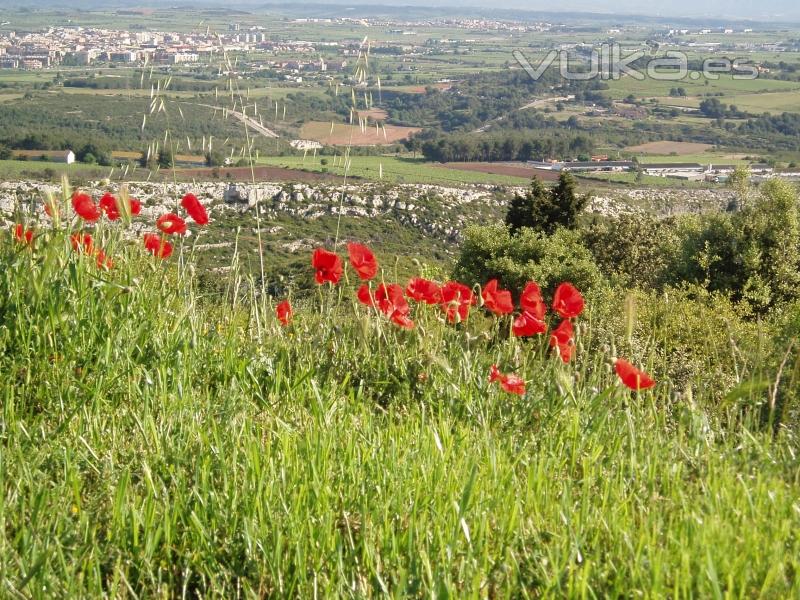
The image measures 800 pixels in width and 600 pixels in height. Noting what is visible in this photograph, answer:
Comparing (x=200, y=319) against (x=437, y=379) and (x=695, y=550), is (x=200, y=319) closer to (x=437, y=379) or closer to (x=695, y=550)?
(x=437, y=379)

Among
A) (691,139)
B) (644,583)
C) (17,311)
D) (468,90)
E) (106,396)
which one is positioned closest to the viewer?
(644,583)

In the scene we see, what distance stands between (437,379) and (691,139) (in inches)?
3208

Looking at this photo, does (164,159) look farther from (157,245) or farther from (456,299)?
(456,299)

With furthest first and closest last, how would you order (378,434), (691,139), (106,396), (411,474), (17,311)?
(691,139) < (17,311) < (106,396) < (378,434) < (411,474)

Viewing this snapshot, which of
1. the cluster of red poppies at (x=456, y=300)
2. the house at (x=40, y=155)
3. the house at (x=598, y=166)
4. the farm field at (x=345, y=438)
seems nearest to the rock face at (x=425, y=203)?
the house at (x=40, y=155)

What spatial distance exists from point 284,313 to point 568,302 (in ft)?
3.92

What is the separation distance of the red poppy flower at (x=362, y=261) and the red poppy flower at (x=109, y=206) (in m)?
1.14

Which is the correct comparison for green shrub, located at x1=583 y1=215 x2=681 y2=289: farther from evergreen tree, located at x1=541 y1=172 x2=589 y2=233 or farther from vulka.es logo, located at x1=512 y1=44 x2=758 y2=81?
vulka.es logo, located at x1=512 y1=44 x2=758 y2=81

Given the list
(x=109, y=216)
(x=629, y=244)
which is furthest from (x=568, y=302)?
(x=629, y=244)

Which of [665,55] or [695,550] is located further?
[665,55]

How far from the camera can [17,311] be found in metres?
2.83

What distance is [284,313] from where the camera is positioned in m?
3.52

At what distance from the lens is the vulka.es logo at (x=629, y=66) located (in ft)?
296

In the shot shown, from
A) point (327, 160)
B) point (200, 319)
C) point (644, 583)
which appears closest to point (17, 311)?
point (200, 319)
